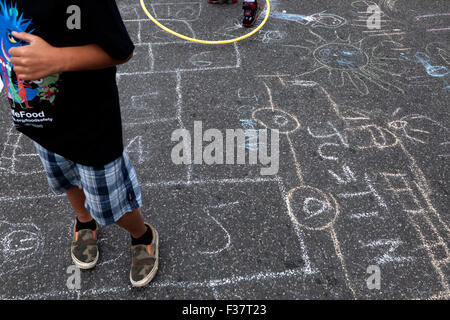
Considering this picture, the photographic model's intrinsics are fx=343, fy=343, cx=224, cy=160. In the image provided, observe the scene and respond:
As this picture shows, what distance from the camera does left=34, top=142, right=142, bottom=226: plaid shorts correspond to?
1.52 metres

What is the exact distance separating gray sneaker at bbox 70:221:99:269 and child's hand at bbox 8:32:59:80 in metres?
1.12

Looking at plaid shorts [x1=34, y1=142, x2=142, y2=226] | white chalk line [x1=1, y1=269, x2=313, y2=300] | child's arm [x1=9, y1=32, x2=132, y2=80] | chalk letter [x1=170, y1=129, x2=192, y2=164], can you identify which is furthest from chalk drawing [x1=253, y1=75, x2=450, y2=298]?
child's arm [x1=9, y1=32, x2=132, y2=80]

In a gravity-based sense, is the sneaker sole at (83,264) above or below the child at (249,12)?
below

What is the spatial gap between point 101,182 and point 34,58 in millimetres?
586

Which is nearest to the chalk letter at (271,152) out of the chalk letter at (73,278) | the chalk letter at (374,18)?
the chalk letter at (73,278)

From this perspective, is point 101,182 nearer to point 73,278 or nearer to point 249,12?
point 73,278

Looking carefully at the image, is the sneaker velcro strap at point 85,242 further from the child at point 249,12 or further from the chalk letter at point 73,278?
the child at point 249,12

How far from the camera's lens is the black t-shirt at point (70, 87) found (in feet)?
3.72

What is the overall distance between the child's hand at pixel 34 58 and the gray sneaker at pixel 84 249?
112cm

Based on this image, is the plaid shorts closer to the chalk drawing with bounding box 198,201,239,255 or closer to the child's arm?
the child's arm

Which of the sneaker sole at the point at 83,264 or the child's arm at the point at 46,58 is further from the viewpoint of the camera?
the sneaker sole at the point at 83,264

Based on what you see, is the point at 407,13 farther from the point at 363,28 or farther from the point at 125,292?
the point at 125,292

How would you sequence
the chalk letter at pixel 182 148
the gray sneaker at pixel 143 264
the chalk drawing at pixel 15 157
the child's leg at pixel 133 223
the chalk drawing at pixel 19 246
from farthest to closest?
1. the chalk letter at pixel 182 148
2. the chalk drawing at pixel 15 157
3. the chalk drawing at pixel 19 246
4. the gray sneaker at pixel 143 264
5. the child's leg at pixel 133 223
